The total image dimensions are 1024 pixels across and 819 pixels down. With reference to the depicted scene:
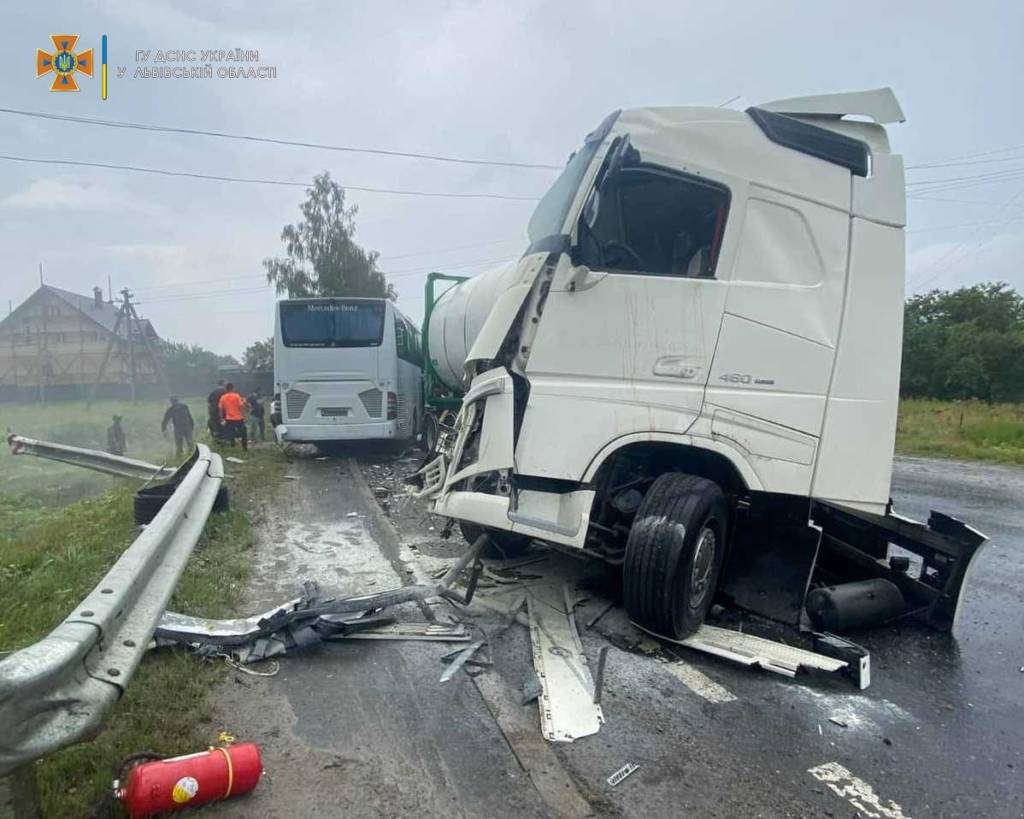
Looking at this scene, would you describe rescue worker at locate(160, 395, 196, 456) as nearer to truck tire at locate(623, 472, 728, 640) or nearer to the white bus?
the white bus

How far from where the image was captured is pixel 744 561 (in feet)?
13.6

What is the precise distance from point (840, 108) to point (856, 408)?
1.86m

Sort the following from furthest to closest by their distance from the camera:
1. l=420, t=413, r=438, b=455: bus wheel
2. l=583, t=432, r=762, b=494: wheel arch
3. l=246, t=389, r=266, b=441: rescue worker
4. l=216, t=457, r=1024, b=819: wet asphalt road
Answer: l=246, t=389, r=266, b=441: rescue worker, l=420, t=413, r=438, b=455: bus wheel, l=583, t=432, r=762, b=494: wheel arch, l=216, t=457, r=1024, b=819: wet asphalt road

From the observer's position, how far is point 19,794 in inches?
65.7

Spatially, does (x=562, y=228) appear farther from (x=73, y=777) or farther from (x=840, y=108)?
(x=73, y=777)

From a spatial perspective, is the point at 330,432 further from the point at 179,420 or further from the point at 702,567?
the point at 702,567

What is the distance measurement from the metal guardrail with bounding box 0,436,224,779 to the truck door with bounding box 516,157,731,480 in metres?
1.94

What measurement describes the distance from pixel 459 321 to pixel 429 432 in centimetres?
376

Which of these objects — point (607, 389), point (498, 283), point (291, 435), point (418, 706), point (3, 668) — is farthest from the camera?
point (291, 435)

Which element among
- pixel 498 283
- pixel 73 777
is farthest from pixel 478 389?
pixel 498 283

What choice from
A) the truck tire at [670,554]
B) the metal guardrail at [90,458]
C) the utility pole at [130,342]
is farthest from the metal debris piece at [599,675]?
the utility pole at [130,342]

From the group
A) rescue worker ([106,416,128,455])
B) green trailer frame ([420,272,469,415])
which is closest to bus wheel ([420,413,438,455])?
green trailer frame ([420,272,469,415])

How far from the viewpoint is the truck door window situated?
371cm

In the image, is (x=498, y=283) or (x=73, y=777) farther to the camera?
(x=498, y=283)
